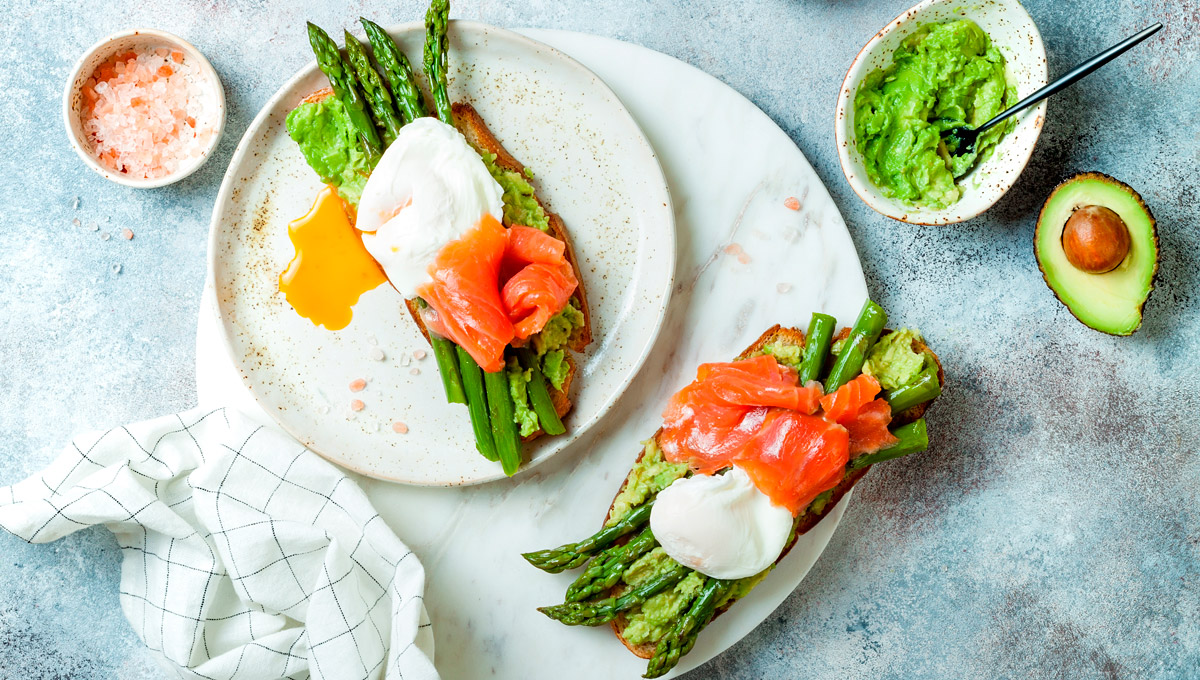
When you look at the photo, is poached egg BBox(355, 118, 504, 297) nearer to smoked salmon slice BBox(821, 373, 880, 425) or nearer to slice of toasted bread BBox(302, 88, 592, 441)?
slice of toasted bread BBox(302, 88, 592, 441)

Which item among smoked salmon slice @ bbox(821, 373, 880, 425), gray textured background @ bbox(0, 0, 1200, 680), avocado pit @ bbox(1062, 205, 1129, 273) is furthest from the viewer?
gray textured background @ bbox(0, 0, 1200, 680)

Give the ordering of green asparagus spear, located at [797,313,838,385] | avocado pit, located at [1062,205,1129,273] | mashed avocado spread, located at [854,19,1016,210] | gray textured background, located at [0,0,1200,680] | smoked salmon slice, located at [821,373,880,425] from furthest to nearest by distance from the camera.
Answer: gray textured background, located at [0,0,1200,680] → green asparagus spear, located at [797,313,838,385] → mashed avocado spread, located at [854,19,1016,210] → smoked salmon slice, located at [821,373,880,425] → avocado pit, located at [1062,205,1129,273]

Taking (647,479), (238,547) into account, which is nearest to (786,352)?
(647,479)

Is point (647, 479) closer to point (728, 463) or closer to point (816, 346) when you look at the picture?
point (728, 463)

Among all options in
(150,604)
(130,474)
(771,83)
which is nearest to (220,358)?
(130,474)

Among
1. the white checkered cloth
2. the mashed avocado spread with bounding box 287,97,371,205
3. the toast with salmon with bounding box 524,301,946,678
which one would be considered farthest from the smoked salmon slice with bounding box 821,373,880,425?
the mashed avocado spread with bounding box 287,97,371,205
